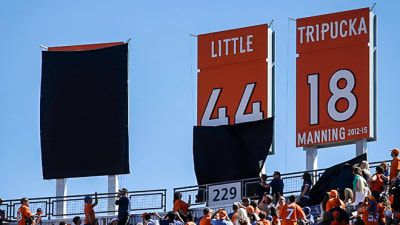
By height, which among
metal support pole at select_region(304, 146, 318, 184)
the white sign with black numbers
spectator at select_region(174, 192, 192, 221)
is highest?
metal support pole at select_region(304, 146, 318, 184)

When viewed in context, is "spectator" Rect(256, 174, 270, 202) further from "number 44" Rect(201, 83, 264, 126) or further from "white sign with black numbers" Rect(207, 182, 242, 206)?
"number 44" Rect(201, 83, 264, 126)

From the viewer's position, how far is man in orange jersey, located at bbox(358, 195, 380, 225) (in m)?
26.3

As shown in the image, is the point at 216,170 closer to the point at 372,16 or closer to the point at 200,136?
the point at 200,136

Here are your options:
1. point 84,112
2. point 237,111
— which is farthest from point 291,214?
point 84,112

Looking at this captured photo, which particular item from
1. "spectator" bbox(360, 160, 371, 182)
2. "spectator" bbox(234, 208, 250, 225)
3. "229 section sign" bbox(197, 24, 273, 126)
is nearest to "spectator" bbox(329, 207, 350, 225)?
"spectator" bbox(234, 208, 250, 225)

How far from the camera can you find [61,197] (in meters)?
38.1

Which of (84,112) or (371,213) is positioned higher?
(84,112)

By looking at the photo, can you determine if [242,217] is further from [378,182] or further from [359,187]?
[378,182]

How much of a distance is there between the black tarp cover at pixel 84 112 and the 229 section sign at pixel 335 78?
18.1 feet

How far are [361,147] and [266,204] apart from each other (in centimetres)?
558

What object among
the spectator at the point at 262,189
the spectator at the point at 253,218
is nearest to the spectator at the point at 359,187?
the spectator at the point at 253,218

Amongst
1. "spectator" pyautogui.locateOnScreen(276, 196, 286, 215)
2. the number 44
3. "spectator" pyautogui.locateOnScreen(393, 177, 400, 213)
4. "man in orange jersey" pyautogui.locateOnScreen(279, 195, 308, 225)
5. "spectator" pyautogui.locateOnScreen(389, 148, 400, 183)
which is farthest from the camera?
the number 44

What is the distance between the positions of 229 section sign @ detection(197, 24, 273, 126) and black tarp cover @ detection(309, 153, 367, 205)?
469cm

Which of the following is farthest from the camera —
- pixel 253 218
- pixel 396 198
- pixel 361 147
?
Answer: pixel 361 147
